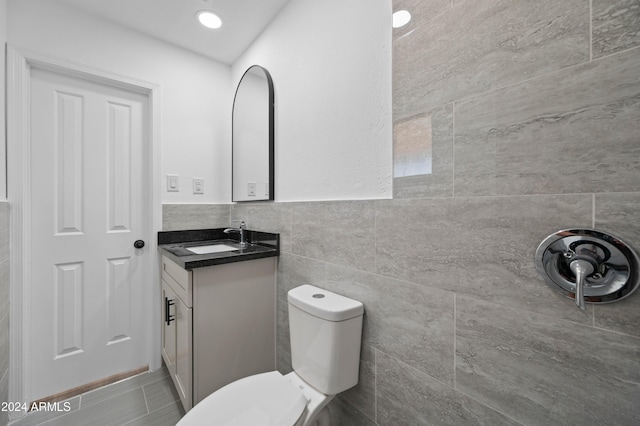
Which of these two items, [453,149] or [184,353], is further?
[184,353]

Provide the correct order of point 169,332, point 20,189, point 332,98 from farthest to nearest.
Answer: point 169,332 < point 20,189 < point 332,98

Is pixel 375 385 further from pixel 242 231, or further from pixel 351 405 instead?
pixel 242 231

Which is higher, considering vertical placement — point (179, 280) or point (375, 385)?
point (179, 280)

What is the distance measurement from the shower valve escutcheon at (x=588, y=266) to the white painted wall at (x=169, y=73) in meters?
2.07

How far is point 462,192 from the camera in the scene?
0.80 m

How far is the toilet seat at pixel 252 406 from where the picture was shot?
84 cm

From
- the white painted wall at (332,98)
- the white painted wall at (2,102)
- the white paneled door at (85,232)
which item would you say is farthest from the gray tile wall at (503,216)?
the white painted wall at (2,102)

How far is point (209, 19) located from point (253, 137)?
777 millimetres

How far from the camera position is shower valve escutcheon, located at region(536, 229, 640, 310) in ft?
1.81

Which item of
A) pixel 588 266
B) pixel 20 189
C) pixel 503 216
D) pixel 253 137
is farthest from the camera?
pixel 253 137

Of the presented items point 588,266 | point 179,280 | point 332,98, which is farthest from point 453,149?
point 179,280

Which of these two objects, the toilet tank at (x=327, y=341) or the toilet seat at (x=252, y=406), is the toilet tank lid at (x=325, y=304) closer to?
the toilet tank at (x=327, y=341)

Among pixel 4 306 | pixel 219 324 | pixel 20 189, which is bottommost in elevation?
pixel 219 324

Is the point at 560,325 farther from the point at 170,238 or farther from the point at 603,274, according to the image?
the point at 170,238
